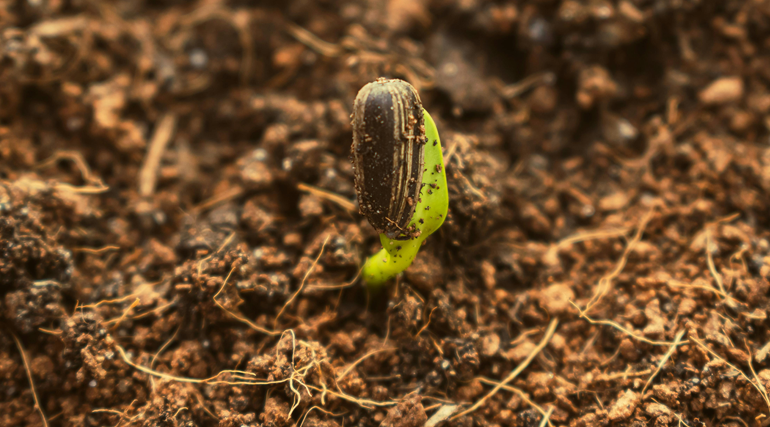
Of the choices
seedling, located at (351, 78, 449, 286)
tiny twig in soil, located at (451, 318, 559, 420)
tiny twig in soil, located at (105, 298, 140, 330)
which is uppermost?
seedling, located at (351, 78, 449, 286)

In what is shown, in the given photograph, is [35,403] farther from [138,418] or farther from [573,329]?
[573,329]

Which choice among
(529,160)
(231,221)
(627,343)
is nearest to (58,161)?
(231,221)

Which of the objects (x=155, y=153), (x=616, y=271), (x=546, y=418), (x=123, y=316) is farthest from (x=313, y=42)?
(x=546, y=418)

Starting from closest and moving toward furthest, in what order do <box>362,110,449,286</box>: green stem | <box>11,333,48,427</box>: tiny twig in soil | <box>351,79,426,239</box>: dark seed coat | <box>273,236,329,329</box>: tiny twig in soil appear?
1. <box>351,79,426,239</box>: dark seed coat
2. <box>362,110,449,286</box>: green stem
3. <box>11,333,48,427</box>: tiny twig in soil
4. <box>273,236,329,329</box>: tiny twig in soil

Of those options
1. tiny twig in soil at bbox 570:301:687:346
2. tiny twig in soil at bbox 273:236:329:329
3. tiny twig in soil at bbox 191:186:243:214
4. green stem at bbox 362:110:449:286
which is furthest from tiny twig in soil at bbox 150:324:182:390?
tiny twig in soil at bbox 570:301:687:346

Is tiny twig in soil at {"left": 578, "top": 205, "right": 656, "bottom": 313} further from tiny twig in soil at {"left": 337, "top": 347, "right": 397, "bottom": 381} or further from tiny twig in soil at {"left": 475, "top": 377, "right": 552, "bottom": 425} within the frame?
tiny twig in soil at {"left": 337, "top": 347, "right": 397, "bottom": 381}

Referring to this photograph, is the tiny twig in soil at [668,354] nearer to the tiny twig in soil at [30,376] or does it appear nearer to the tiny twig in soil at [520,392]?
the tiny twig in soil at [520,392]

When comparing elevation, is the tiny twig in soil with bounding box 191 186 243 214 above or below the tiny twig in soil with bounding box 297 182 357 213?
below
